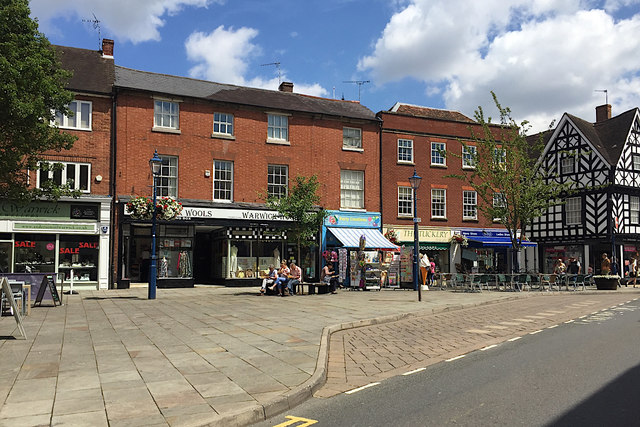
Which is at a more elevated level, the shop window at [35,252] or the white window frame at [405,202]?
the white window frame at [405,202]

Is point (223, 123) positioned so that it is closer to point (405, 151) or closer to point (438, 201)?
point (405, 151)

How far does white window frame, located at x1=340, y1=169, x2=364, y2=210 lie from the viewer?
29.1 meters

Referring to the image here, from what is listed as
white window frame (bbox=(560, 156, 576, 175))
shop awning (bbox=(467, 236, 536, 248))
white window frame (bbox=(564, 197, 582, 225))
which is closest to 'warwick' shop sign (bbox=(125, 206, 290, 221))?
shop awning (bbox=(467, 236, 536, 248))

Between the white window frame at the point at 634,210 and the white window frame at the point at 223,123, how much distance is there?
28.7 metres

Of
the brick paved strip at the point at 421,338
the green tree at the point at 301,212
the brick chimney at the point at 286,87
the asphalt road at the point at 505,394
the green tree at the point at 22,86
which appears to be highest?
the brick chimney at the point at 286,87

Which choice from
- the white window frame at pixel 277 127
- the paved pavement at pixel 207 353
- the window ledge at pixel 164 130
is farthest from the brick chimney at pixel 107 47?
the paved pavement at pixel 207 353

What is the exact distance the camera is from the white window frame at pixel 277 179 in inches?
1065

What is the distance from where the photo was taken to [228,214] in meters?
25.5

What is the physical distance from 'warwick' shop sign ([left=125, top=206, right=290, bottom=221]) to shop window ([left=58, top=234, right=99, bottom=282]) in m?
4.00

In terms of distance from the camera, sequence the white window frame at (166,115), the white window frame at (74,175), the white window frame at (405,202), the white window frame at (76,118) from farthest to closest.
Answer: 1. the white window frame at (405,202)
2. the white window frame at (166,115)
3. the white window frame at (76,118)
4. the white window frame at (74,175)

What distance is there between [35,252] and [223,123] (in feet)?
33.8

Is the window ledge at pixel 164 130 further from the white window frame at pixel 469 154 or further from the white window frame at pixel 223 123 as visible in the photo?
the white window frame at pixel 469 154

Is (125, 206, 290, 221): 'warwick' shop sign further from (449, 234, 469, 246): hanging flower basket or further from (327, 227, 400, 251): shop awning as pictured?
(449, 234, 469, 246): hanging flower basket

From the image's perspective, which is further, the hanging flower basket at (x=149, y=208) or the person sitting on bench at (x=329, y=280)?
the person sitting on bench at (x=329, y=280)
